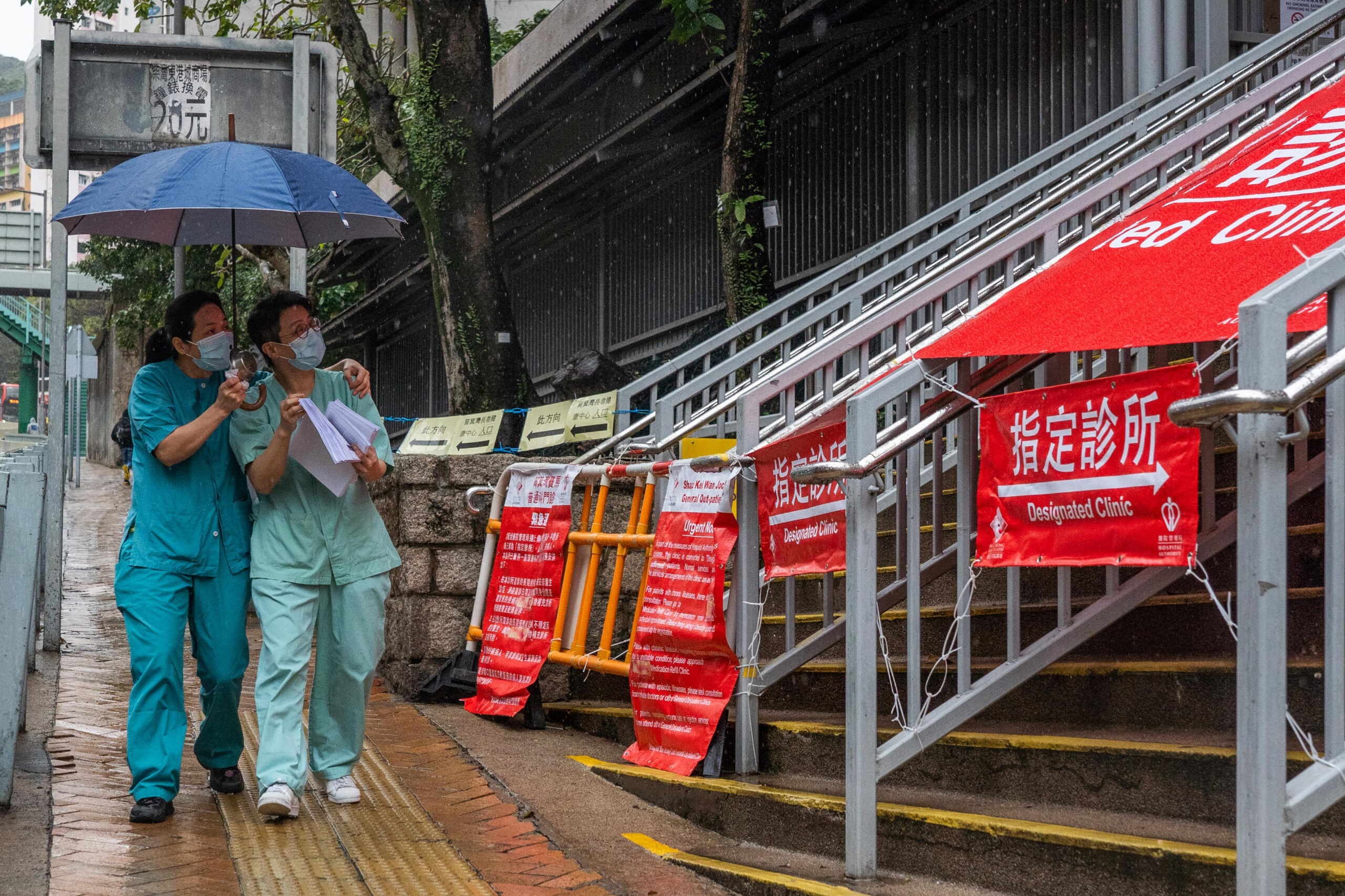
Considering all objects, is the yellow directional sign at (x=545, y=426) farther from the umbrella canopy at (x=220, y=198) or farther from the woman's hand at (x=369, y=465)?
the woman's hand at (x=369, y=465)

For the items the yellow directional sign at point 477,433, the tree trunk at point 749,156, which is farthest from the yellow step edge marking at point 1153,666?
the tree trunk at point 749,156

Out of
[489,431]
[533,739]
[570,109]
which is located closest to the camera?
[533,739]

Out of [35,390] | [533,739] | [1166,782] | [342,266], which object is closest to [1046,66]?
[533,739]

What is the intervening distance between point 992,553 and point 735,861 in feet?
4.66

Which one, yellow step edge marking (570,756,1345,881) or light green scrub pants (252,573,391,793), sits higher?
light green scrub pants (252,573,391,793)

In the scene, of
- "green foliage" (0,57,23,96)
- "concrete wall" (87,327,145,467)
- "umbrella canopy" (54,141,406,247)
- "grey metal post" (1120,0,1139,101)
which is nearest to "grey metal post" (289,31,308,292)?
"umbrella canopy" (54,141,406,247)

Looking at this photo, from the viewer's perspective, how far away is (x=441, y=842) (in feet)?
15.4

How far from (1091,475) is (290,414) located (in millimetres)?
2760

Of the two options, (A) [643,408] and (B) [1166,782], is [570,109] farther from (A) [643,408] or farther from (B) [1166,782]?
(B) [1166,782]

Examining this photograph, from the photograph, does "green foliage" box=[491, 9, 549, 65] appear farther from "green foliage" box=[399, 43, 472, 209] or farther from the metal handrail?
the metal handrail

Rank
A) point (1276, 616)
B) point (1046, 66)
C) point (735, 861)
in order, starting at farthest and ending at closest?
point (1046, 66), point (735, 861), point (1276, 616)

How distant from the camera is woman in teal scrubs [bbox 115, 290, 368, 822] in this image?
482 cm

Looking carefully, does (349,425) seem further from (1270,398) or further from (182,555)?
(1270,398)

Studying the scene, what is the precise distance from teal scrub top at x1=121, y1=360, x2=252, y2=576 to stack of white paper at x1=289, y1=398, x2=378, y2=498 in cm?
31
